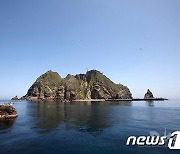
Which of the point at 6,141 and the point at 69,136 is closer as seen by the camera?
the point at 6,141

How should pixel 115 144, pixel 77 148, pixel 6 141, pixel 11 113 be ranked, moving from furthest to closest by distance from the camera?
Result: pixel 11 113 → pixel 6 141 → pixel 115 144 → pixel 77 148

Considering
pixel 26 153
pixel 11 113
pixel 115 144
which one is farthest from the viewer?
pixel 11 113

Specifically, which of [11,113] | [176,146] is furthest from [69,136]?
[11,113]

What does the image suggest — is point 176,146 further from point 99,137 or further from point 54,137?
point 54,137

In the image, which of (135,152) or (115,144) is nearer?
(135,152)

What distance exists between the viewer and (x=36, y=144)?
4422cm

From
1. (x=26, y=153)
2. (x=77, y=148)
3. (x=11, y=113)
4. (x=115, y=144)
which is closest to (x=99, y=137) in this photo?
(x=115, y=144)

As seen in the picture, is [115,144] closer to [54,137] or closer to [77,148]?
[77,148]

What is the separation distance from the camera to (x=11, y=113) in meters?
98.7

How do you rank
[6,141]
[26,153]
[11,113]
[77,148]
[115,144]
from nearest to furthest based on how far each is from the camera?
[26,153] → [77,148] → [115,144] → [6,141] → [11,113]

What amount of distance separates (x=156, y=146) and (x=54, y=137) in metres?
30.1

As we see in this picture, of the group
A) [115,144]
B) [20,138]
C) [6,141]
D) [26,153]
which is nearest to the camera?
[26,153]

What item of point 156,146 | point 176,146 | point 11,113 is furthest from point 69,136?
point 11,113

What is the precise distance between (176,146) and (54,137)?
115 feet
